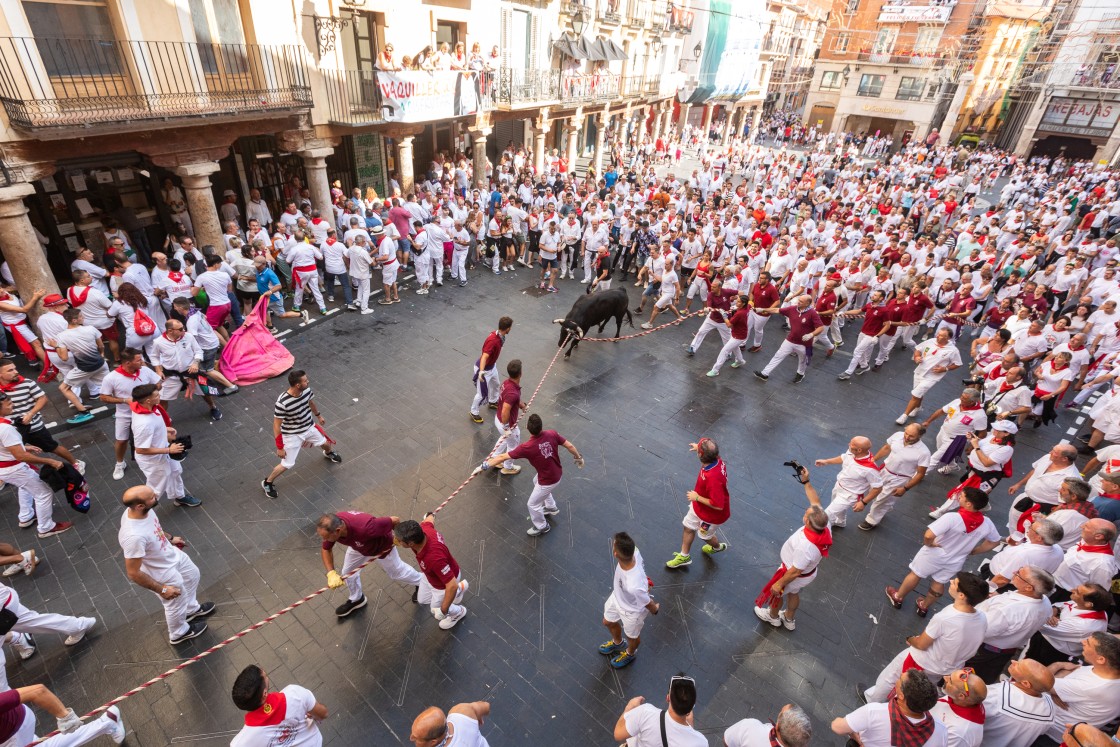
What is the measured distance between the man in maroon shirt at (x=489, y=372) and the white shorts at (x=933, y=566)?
5614 millimetres

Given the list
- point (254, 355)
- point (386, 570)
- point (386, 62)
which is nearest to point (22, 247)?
point (254, 355)

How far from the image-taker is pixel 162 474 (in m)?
6.14

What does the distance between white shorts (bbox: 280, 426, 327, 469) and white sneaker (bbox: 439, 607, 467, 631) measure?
284cm

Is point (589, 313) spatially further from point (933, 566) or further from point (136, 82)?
point (136, 82)

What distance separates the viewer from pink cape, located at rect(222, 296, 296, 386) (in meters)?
9.16

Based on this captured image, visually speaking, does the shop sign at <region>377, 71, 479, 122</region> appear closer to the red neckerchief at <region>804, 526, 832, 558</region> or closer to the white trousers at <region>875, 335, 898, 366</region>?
the white trousers at <region>875, 335, 898, 366</region>

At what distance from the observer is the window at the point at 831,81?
51.4m

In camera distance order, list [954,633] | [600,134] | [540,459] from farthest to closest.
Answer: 1. [600,134]
2. [540,459]
3. [954,633]

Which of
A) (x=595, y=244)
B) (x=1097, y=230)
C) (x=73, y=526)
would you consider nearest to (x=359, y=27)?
(x=595, y=244)

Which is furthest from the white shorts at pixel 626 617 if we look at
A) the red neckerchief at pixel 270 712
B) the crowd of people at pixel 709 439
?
the red neckerchief at pixel 270 712

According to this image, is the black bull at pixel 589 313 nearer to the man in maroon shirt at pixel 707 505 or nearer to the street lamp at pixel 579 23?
the man in maroon shirt at pixel 707 505

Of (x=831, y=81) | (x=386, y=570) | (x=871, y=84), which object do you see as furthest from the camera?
(x=831, y=81)

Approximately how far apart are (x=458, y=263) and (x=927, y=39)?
51.8 m

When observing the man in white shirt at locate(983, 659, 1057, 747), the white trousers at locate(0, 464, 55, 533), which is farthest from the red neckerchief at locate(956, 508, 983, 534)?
the white trousers at locate(0, 464, 55, 533)
